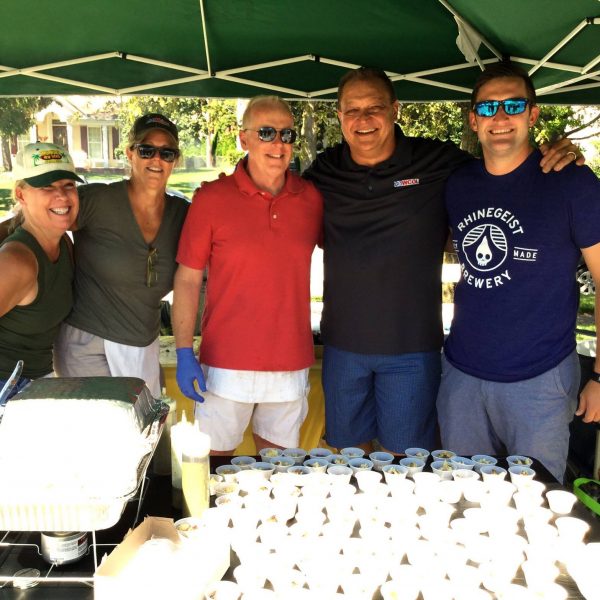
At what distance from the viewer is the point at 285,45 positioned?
13.6 feet

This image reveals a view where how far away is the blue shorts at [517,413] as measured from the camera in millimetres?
2619

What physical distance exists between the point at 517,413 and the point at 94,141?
40.8 meters

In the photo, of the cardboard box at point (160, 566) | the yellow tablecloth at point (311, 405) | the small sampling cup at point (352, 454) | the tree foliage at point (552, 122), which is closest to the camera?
the cardboard box at point (160, 566)

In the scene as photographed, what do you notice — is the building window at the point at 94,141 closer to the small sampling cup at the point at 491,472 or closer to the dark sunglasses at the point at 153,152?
the dark sunglasses at the point at 153,152

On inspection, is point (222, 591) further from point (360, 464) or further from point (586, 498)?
point (586, 498)

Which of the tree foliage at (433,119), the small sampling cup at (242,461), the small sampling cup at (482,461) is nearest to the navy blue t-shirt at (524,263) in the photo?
the small sampling cup at (482,461)

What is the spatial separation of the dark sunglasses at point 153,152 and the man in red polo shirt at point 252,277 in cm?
31

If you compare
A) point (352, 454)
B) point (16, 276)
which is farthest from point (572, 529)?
point (16, 276)

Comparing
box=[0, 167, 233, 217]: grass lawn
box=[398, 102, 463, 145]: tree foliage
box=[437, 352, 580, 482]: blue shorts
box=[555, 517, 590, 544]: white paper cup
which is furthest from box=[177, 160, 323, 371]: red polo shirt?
box=[0, 167, 233, 217]: grass lawn

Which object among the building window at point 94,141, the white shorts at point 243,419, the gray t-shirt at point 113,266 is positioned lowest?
the white shorts at point 243,419

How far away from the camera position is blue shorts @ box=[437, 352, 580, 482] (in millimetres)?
2619

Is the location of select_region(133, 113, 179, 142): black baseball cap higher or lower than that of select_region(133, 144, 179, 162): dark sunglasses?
higher

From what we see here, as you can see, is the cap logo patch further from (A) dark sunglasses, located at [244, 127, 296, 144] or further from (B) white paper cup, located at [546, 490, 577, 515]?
(B) white paper cup, located at [546, 490, 577, 515]

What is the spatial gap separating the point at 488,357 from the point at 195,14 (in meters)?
2.59
